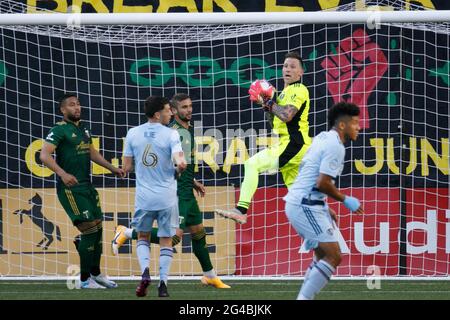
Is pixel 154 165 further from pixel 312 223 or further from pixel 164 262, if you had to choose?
pixel 312 223

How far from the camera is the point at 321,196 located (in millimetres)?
9148

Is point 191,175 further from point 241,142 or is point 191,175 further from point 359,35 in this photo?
point 359,35

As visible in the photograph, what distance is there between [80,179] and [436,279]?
4.16 metres

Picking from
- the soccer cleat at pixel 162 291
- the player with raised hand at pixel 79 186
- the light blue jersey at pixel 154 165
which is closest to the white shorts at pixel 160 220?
the light blue jersey at pixel 154 165

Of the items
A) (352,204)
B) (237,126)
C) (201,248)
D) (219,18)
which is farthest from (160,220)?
(237,126)

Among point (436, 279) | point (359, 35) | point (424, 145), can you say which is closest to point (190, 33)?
point (359, 35)

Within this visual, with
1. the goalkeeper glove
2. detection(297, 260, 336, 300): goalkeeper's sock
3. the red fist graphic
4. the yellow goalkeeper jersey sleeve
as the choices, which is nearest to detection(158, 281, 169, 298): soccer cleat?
the yellow goalkeeper jersey sleeve

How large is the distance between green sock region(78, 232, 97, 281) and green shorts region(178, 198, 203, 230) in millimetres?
885

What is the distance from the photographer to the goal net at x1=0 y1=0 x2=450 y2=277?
44.7 ft

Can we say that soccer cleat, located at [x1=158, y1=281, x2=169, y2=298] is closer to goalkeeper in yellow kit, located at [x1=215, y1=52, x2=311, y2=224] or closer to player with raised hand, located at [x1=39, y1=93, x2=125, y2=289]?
goalkeeper in yellow kit, located at [x1=215, y1=52, x2=311, y2=224]

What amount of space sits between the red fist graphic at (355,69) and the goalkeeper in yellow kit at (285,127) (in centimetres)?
204

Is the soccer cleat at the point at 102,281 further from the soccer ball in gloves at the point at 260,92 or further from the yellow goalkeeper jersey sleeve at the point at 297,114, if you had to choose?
the soccer ball in gloves at the point at 260,92

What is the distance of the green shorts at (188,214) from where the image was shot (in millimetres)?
11891

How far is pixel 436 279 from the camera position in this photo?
13.2m
